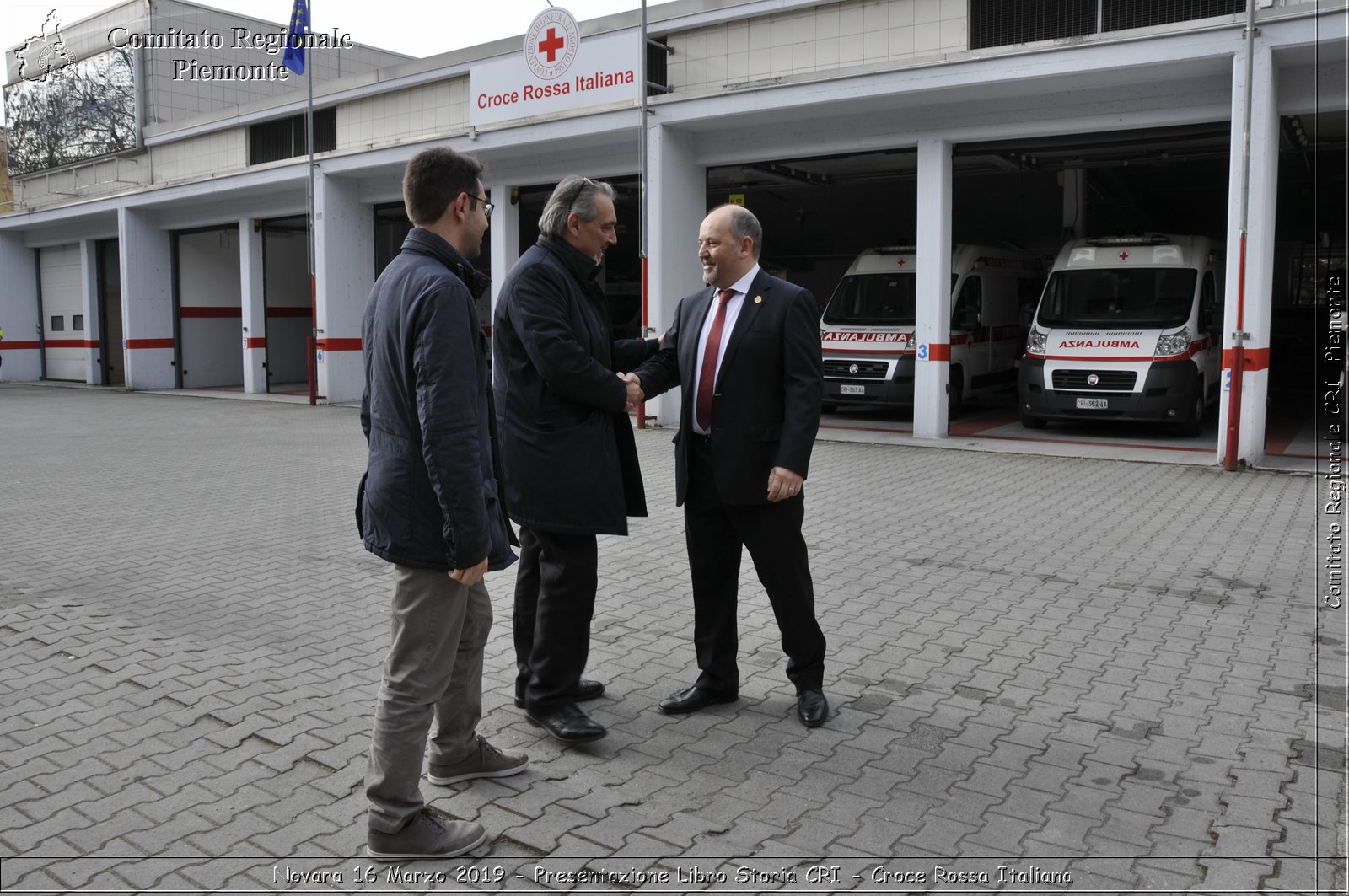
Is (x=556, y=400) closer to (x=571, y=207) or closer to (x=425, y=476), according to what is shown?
(x=571, y=207)

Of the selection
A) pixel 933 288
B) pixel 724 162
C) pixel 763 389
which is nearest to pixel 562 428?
pixel 763 389

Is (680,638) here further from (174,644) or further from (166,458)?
(166,458)

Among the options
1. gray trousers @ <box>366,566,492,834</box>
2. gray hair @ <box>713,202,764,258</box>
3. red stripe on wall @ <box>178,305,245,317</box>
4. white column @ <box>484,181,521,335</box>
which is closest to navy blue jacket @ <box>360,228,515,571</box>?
gray trousers @ <box>366,566,492,834</box>

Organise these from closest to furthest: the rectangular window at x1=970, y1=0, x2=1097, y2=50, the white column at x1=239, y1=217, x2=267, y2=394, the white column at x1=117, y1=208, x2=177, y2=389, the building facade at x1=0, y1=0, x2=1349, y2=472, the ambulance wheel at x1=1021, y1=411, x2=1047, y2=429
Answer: the building facade at x1=0, y1=0, x2=1349, y2=472, the rectangular window at x1=970, y1=0, x2=1097, y2=50, the ambulance wheel at x1=1021, y1=411, x2=1047, y2=429, the white column at x1=239, y1=217, x2=267, y2=394, the white column at x1=117, y1=208, x2=177, y2=389

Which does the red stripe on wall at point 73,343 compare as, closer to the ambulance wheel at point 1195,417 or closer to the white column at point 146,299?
the white column at point 146,299

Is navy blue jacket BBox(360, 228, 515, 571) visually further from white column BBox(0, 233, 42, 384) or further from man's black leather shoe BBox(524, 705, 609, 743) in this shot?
white column BBox(0, 233, 42, 384)

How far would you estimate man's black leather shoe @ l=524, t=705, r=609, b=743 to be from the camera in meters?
4.13

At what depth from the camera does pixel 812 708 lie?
4402 mm

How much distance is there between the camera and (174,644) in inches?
216

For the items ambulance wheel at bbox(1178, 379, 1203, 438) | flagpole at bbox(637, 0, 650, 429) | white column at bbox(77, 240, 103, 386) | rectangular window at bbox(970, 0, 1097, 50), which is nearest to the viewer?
rectangular window at bbox(970, 0, 1097, 50)

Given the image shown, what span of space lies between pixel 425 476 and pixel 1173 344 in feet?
41.1

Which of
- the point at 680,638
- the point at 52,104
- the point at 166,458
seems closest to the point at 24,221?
the point at 52,104

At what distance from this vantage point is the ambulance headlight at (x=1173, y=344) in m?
13.6

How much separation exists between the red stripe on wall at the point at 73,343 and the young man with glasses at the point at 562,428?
2796 centimetres
